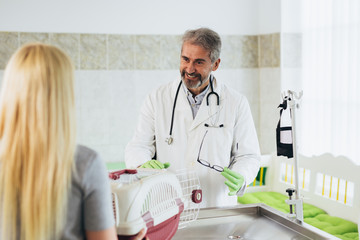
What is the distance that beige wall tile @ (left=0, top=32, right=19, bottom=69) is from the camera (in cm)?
371

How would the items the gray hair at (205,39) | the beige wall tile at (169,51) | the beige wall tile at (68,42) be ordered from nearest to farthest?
the gray hair at (205,39), the beige wall tile at (68,42), the beige wall tile at (169,51)

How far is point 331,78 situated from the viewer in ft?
11.7

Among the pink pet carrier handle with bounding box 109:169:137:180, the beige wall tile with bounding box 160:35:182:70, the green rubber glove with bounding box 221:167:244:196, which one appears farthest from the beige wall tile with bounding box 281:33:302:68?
the pink pet carrier handle with bounding box 109:169:137:180

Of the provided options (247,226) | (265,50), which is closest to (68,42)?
(265,50)

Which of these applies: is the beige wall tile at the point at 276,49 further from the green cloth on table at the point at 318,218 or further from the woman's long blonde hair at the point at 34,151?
the woman's long blonde hair at the point at 34,151

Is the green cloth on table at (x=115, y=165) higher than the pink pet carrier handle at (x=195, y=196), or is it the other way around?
the pink pet carrier handle at (x=195, y=196)

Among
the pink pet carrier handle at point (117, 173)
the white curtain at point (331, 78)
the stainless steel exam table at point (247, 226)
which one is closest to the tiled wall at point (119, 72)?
the white curtain at point (331, 78)

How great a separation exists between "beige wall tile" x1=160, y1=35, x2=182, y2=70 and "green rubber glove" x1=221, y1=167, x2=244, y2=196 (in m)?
2.21

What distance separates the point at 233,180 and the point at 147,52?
2262 millimetres

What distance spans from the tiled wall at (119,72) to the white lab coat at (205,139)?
1608 millimetres

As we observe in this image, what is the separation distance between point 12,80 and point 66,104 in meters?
0.13

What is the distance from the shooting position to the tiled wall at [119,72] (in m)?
3.88

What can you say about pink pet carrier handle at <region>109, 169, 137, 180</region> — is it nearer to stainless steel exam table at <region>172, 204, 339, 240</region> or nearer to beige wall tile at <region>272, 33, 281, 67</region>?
stainless steel exam table at <region>172, 204, 339, 240</region>

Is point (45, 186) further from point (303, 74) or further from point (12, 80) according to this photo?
point (303, 74)
